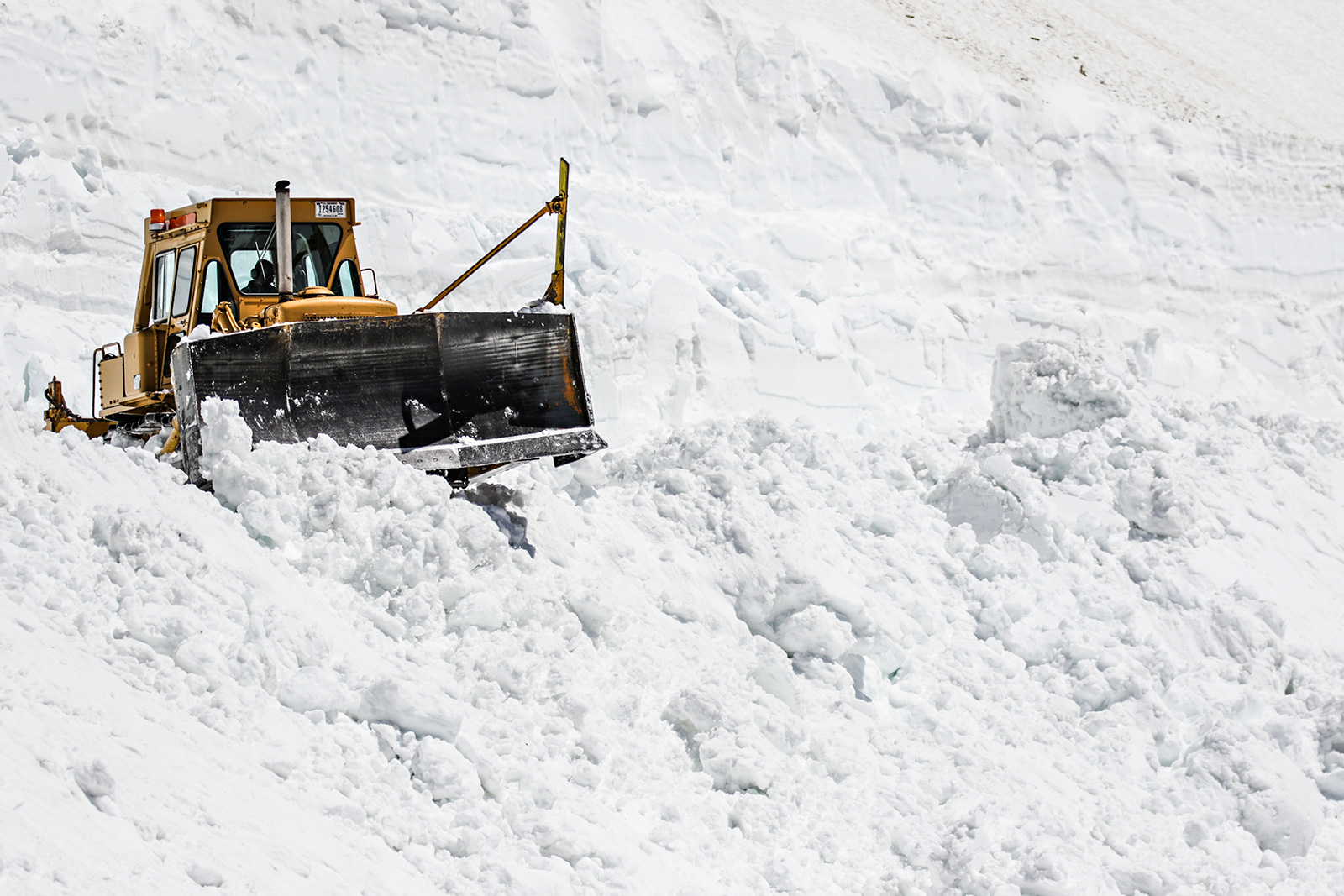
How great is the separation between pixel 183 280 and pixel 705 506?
10.3 feet

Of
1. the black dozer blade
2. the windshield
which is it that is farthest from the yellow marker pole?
the windshield

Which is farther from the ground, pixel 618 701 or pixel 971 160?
pixel 971 160

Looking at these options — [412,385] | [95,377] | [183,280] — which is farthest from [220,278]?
[412,385]

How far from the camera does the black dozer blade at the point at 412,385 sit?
5.77 m

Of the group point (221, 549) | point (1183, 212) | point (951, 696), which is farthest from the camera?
point (1183, 212)

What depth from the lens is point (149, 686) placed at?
412 centimetres

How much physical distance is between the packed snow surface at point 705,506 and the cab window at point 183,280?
139cm

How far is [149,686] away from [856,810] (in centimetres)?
289

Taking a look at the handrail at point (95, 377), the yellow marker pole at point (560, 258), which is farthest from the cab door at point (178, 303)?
the yellow marker pole at point (560, 258)

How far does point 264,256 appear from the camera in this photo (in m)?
7.17

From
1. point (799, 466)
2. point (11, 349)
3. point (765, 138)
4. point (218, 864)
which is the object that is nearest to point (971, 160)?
point (765, 138)

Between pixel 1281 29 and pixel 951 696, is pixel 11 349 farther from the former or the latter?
pixel 1281 29

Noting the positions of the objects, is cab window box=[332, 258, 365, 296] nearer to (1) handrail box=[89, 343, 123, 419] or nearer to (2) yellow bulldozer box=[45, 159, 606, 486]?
(2) yellow bulldozer box=[45, 159, 606, 486]

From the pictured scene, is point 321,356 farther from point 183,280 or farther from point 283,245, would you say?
point 183,280
